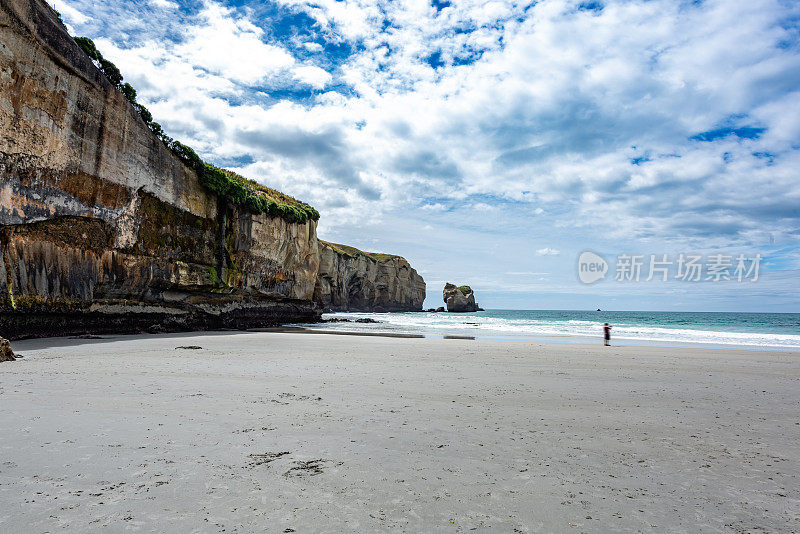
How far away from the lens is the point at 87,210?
15641 mm

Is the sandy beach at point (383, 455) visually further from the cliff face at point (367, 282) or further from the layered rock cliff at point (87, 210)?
the cliff face at point (367, 282)

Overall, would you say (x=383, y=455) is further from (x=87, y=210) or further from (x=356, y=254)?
(x=356, y=254)

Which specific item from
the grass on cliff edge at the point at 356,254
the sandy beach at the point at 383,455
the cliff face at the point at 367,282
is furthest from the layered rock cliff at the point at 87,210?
the grass on cliff edge at the point at 356,254

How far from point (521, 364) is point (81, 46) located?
2074 cm

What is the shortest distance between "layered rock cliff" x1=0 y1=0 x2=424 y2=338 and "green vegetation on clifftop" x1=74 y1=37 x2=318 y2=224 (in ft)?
1.86

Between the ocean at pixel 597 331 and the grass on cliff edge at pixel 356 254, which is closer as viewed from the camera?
the ocean at pixel 597 331

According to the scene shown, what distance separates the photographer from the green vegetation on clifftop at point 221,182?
1683 centimetres

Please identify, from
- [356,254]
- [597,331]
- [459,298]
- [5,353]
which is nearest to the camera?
[5,353]

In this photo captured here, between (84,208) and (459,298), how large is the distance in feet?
307

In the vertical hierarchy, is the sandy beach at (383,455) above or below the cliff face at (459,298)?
below

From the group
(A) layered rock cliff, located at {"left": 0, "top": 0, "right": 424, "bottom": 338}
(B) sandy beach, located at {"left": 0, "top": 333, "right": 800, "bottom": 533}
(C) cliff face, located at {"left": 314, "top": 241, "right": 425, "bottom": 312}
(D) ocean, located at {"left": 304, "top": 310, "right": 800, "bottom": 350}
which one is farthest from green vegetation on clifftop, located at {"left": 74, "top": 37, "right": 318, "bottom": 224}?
(C) cliff face, located at {"left": 314, "top": 241, "right": 425, "bottom": 312}

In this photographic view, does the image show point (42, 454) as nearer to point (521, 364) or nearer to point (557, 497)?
point (557, 497)

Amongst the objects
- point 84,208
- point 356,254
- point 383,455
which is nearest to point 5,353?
point 84,208

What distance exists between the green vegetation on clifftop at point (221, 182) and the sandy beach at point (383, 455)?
14788 millimetres
